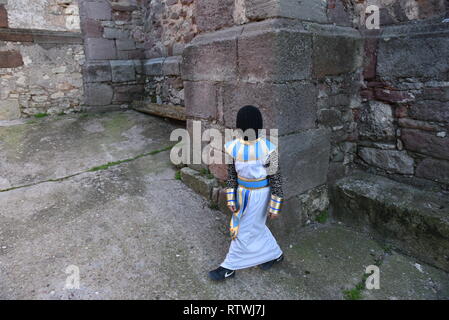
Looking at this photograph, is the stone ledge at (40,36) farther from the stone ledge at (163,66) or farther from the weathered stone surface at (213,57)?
the weathered stone surface at (213,57)

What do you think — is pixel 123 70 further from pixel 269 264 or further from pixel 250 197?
pixel 269 264

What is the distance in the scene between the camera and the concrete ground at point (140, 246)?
2234 mm

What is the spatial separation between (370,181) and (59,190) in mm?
3192

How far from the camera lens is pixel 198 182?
342 cm

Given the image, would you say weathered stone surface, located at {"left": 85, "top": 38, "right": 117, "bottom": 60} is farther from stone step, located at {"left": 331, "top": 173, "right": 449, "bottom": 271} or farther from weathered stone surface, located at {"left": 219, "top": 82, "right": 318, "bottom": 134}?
stone step, located at {"left": 331, "top": 173, "right": 449, "bottom": 271}

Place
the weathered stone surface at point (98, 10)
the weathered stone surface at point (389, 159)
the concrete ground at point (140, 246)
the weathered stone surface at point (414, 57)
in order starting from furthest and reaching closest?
the weathered stone surface at point (98, 10)
the weathered stone surface at point (389, 159)
the weathered stone surface at point (414, 57)
the concrete ground at point (140, 246)

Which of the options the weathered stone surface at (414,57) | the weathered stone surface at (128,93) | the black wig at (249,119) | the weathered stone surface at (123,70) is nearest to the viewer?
the black wig at (249,119)

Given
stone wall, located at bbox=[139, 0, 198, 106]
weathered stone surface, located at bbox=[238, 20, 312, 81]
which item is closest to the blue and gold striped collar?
weathered stone surface, located at bbox=[238, 20, 312, 81]

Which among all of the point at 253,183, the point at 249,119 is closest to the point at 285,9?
the point at 249,119

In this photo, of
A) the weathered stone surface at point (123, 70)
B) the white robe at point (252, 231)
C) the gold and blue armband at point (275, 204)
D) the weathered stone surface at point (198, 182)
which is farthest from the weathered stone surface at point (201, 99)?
the weathered stone surface at point (123, 70)

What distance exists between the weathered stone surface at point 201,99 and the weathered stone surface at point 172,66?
2.00 m

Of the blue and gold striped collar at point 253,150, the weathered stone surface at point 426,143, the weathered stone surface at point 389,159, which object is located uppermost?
the blue and gold striped collar at point 253,150

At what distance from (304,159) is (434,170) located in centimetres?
117

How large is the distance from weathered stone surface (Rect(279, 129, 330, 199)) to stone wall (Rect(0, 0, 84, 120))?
4.62 metres
